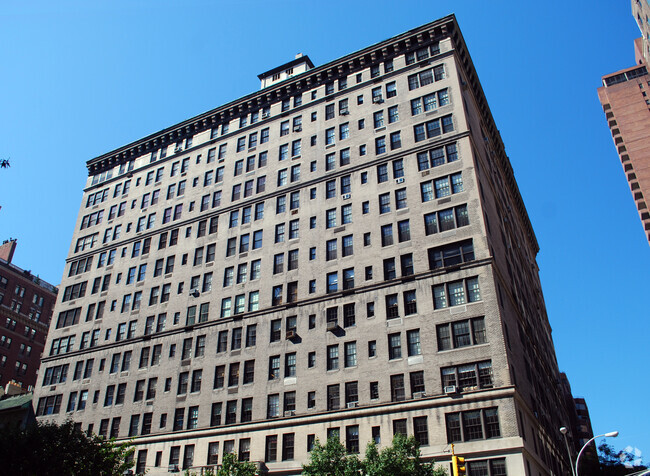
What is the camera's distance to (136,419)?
53000mm

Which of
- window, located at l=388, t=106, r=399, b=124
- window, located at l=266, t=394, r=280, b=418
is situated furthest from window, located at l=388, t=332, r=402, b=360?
window, located at l=388, t=106, r=399, b=124

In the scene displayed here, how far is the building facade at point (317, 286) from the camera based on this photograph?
137 feet

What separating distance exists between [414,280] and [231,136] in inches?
1297

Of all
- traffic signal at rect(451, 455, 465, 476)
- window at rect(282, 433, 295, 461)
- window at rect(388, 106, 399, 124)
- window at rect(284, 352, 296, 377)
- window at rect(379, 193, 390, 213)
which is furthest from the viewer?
window at rect(388, 106, 399, 124)

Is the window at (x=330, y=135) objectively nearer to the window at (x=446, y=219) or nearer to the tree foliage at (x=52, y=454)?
the window at (x=446, y=219)

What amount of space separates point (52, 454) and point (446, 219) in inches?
1314

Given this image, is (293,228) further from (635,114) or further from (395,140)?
(635,114)

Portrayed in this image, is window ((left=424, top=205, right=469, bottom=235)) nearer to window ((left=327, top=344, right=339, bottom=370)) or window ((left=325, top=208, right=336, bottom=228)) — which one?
window ((left=325, top=208, right=336, bottom=228))

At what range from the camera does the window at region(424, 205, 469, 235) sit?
4644 centimetres

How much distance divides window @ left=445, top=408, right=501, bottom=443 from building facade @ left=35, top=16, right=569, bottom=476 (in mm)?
142

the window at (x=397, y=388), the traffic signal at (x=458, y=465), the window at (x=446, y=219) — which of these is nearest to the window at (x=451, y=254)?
the window at (x=446, y=219)

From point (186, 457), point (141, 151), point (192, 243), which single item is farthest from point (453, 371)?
point (141, 151)

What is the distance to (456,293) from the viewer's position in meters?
43.4

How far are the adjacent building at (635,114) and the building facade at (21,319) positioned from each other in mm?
130300
